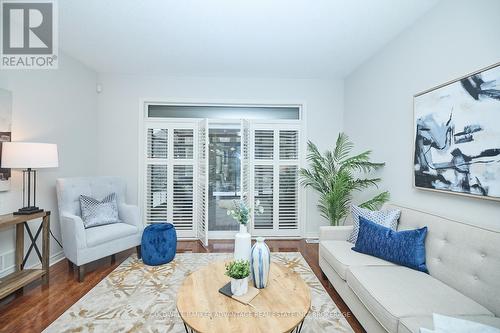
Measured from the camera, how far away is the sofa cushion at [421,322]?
4.04 feet

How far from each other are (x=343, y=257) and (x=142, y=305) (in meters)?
1.89

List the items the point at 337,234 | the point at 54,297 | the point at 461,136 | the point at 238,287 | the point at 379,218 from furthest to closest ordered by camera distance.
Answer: the point at 337,234, the point at 379,218, the point at 54,297, the point at 461,136, the point at 238,287

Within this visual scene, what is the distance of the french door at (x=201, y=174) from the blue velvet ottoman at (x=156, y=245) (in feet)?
2.82

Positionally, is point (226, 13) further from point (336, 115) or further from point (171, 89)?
point (336, 115)

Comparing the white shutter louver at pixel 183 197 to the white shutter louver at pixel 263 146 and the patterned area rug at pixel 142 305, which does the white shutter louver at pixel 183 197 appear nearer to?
the patterned area rug at pixel 142 305

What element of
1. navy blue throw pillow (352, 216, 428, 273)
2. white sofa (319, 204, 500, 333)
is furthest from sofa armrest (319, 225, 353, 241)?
white sofa (319, 204, 500, 333)

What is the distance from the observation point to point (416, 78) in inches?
92.3

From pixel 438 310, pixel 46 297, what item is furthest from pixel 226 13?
pixel 46 297

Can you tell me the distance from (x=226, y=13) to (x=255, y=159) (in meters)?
2.22

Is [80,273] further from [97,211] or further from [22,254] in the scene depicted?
[97,211]

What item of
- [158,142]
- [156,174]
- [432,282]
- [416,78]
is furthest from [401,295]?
[158,142]

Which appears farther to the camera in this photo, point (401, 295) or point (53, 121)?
point (53, 121)

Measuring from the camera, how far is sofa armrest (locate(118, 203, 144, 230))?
3082mm

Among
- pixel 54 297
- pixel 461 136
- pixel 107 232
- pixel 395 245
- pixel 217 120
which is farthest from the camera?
pixel 217 120
